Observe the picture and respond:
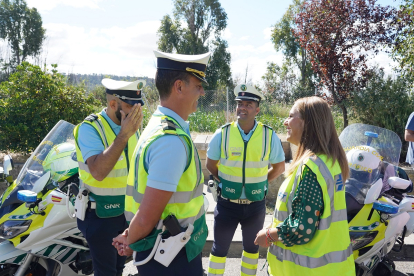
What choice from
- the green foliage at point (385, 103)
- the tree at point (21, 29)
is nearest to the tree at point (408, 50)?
the green foliage at point (385, 103)

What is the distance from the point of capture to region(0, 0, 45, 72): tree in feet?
81.2

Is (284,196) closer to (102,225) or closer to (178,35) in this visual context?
(102,225)

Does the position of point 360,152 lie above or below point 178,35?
below

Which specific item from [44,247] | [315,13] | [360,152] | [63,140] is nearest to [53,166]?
[63,140]

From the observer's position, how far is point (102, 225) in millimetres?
2582

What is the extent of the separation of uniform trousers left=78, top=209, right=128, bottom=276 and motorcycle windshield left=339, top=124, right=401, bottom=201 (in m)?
1.97

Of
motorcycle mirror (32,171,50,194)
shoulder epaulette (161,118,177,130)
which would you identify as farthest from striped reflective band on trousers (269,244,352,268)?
motorcycle mirror (32,171,50,194)

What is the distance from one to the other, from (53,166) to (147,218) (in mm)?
1858

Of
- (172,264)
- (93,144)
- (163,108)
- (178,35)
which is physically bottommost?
(172,264)

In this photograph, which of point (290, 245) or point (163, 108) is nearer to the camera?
point (163, 108)

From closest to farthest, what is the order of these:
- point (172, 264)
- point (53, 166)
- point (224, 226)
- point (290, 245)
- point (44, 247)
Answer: point (172, 264) → point (290, 245) → point (44, 247) → point (53, 166) → point (224, 226)

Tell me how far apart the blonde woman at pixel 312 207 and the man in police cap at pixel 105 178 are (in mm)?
1155

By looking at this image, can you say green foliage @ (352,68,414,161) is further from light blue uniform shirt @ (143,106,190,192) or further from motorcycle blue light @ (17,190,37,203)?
motorcycle blue light @ (17,190,37,203)

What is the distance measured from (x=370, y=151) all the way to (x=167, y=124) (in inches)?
82.7
